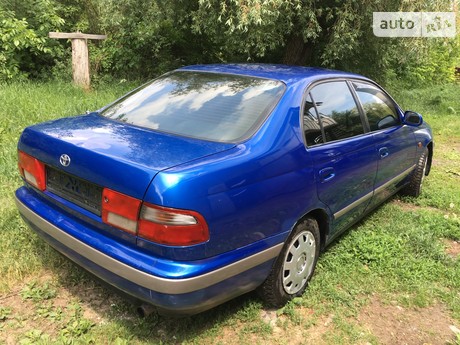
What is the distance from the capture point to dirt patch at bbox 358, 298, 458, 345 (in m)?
2.73

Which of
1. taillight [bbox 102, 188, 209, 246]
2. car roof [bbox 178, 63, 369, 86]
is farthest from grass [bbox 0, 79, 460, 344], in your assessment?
car roof [bbox 178, 63, 369, 86]

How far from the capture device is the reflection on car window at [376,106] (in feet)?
12.1

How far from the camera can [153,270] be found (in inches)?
81.3

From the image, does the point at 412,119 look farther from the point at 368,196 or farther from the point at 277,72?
the point at 277,72

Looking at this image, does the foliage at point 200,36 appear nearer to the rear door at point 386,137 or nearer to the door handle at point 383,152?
the rear door at point 386,137

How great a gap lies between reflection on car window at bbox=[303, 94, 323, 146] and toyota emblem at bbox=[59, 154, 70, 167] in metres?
1.49

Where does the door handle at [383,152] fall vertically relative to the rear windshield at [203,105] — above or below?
below

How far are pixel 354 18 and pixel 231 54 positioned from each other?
411 centimetres

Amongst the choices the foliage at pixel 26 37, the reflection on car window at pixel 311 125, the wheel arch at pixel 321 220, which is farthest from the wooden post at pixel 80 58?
the wheel arch at pixel 321 220

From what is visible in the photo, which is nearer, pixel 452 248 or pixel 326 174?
pixel 326 174

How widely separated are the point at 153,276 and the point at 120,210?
1.25 feet

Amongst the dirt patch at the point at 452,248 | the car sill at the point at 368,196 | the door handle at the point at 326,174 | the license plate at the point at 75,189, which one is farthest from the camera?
the dirt patch at the point at 452,248

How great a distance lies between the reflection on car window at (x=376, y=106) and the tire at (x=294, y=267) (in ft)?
4.27

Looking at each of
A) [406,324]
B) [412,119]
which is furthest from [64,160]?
[412,119]
